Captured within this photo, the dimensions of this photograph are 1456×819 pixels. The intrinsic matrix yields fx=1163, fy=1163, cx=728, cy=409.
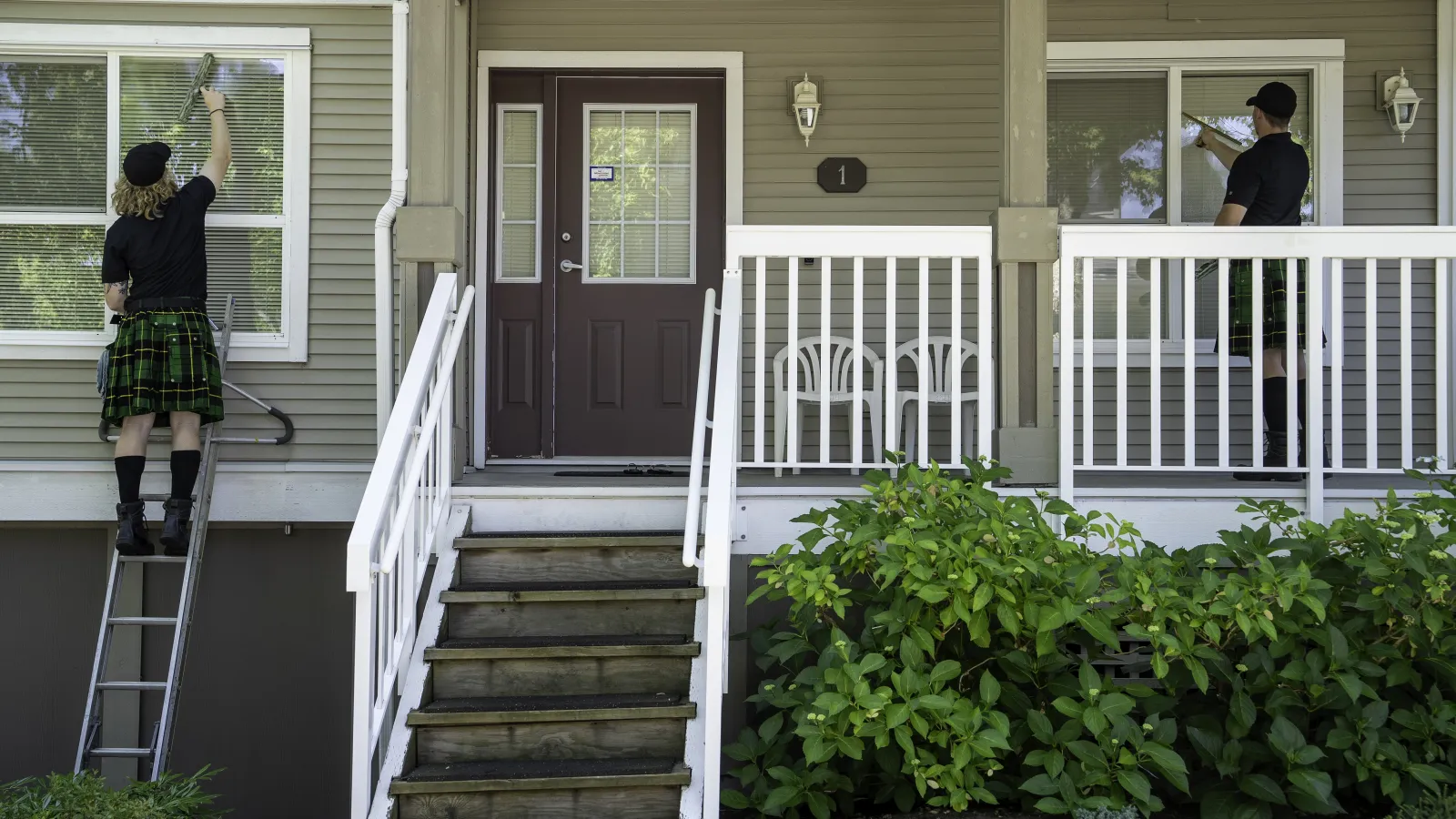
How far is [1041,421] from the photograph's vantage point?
13.7 feet

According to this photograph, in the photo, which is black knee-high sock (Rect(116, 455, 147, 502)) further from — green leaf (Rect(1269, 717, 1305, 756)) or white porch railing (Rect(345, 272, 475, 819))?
green leaf (Rect(1269, 717, 1305, 756))

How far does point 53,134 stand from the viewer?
495cm

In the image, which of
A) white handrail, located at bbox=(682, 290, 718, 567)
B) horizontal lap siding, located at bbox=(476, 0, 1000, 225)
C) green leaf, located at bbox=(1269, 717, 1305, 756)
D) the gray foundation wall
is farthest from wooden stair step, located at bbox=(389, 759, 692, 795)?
horizontal lap siding, located at bbox=(476, 0, 1000, 225)

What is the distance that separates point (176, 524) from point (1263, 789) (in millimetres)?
3694

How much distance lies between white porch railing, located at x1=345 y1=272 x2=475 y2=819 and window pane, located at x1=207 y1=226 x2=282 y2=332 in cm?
110

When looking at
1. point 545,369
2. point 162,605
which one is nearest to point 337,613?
point 162,605

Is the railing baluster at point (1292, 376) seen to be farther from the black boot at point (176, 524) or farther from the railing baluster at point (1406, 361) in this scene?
the black boot at point (176, 524)

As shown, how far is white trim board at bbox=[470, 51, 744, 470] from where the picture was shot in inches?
217

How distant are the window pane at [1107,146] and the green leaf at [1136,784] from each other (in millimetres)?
3164

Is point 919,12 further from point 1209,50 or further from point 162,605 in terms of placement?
point 162,605

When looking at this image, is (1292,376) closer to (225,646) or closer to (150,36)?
(225,646)

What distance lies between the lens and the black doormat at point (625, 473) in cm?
497

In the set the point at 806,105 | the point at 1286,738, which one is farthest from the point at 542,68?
the point at 1286,738

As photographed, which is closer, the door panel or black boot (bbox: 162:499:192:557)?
black boot (bbox: 162:499:192:557)
